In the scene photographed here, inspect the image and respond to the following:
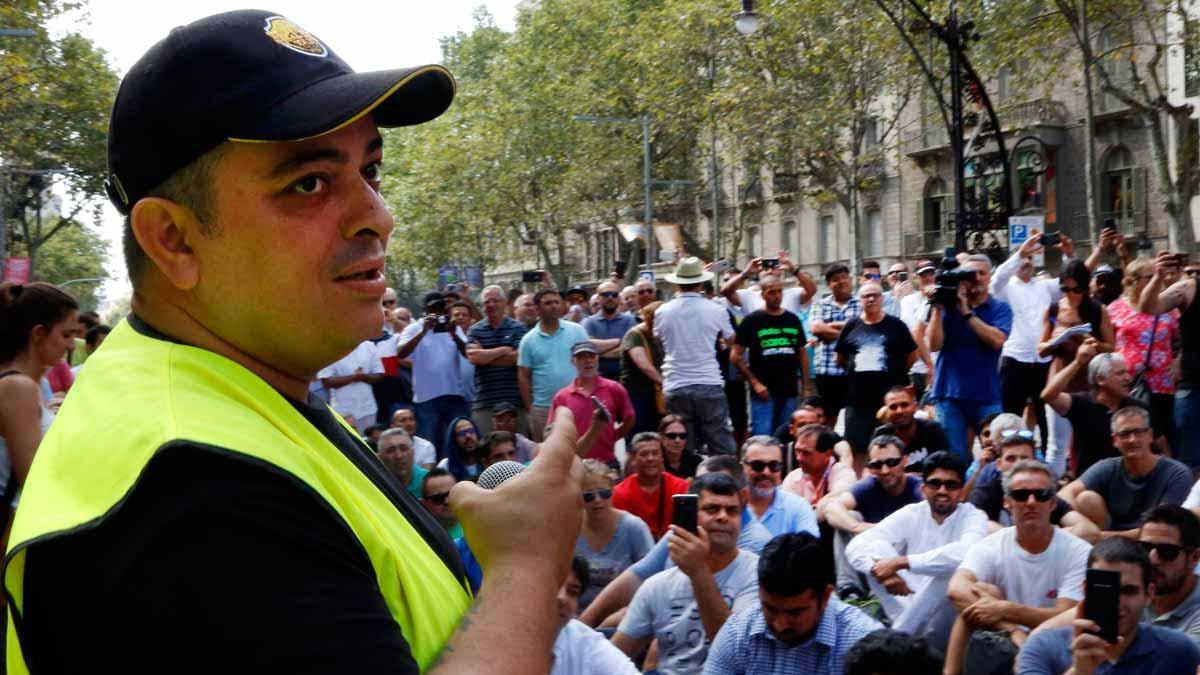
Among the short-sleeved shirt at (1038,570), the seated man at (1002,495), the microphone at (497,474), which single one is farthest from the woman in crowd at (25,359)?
the seated man at (1002,495)

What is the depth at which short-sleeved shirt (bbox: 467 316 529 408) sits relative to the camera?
11.3m

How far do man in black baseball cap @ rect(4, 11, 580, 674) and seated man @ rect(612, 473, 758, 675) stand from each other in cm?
432

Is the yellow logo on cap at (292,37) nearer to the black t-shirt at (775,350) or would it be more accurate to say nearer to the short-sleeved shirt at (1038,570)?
the short-sleeved shirt at (1038,570)

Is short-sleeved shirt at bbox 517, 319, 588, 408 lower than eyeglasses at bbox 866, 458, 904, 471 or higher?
higher

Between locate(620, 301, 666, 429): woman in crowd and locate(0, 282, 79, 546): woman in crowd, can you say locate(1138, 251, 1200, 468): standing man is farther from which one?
locate(0, 282, 79, 546): woman in crowd

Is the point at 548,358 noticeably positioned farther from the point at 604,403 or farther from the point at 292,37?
the point at 292,37

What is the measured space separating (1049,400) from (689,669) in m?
3.73

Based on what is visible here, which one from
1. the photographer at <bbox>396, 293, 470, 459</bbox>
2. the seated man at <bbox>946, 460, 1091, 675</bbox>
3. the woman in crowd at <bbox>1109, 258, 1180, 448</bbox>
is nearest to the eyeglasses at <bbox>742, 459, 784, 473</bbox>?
the seated man at <bbox>946, 460, 1091, 675</bbox>

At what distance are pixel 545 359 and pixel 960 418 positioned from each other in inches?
139

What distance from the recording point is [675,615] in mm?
5871

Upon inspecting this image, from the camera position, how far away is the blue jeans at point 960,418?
9195mm

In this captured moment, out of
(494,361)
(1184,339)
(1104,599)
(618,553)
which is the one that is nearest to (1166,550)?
(1104,599)

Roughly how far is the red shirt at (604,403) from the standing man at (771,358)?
1.07 m

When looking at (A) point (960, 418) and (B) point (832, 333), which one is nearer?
(A) point (960, 418)
